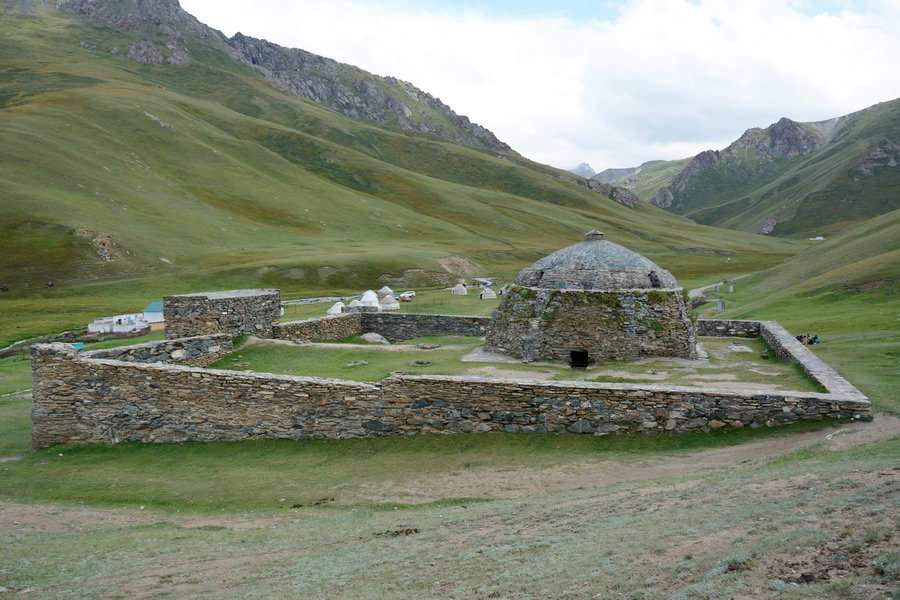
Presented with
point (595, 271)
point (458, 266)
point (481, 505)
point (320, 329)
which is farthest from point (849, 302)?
point (458, 266)

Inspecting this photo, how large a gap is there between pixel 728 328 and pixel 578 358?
11.1 meters

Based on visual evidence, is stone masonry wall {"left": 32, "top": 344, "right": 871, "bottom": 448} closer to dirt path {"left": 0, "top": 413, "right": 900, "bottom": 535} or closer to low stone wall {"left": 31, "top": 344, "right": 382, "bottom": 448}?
low stone wall {"left": 31, "top": 344, "right": 382, "bottom": 448}

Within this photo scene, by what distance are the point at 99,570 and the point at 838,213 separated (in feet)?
805

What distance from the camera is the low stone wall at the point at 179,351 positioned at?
57.0ft

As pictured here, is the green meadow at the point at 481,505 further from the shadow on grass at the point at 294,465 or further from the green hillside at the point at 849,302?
the green hillside at the point at 849,302

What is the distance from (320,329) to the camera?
2770 centimetres

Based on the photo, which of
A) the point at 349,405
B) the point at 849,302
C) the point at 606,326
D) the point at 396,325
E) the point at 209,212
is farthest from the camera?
the point at 209,212

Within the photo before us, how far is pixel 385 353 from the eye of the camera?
2266 centimetres

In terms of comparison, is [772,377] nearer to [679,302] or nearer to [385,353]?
[679,302]

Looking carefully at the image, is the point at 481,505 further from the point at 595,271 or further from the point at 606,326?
the point at 595,271

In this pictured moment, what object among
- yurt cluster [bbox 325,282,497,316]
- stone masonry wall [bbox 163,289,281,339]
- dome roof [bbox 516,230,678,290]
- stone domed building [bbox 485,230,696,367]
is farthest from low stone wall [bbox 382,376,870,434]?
yurt cluster [bbox 325,282,497,316]

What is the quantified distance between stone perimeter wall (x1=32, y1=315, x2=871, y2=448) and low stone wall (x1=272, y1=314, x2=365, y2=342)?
8949 mm

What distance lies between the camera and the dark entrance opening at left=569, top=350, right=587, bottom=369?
20.3 m

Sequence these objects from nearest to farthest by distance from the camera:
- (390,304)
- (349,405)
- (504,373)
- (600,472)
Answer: (600,472)
(349,405)
(504,373)
(390,304)
